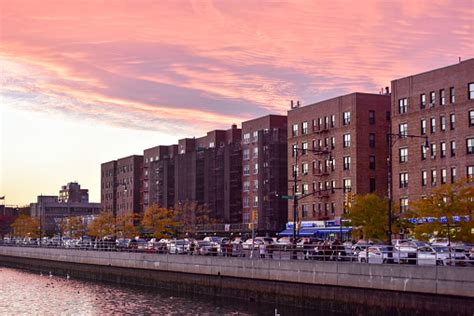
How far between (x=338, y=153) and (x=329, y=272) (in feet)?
236

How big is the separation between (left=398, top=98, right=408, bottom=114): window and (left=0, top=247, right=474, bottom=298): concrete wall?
1769 inches

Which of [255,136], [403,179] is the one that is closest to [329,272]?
[403,179]

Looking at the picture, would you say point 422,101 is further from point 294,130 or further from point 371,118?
point 294,130

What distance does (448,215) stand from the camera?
7006cm

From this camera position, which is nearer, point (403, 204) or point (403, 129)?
point (403, 204)

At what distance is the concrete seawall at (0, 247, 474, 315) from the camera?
3850 cm

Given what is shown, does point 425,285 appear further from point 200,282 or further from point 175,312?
point 200,282

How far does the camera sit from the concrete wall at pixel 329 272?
1505 inches

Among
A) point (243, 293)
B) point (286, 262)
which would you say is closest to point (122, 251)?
point (243, 293)

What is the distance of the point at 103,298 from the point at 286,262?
19647mm

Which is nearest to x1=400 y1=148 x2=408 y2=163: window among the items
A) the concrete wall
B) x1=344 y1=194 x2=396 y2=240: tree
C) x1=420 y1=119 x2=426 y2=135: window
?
x1=420 y1=119 x2=426 y2=135: window

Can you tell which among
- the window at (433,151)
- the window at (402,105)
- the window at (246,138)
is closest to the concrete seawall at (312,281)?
the window at (433,151)

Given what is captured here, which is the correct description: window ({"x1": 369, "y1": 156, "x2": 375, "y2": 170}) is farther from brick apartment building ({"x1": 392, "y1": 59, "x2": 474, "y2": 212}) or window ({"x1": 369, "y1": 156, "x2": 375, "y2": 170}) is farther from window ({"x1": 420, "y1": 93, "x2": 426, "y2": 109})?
window ({"x1": 420, "y1": 93, "x2": 426, "y2": 109})

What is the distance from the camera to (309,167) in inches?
4887
